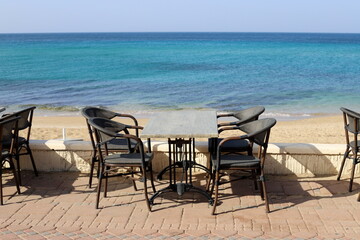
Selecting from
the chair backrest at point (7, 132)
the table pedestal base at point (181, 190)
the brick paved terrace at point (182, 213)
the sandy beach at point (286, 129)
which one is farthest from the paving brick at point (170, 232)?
the sandy beach at point (286, 129)

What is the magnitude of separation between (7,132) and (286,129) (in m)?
9.06

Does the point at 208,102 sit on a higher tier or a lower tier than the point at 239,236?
lower

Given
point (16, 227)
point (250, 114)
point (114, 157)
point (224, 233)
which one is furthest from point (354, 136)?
point (16, 227)

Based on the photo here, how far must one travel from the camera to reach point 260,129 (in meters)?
4.75

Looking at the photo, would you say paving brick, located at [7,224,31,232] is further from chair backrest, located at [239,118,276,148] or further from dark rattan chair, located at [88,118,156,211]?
chair backrest, located at [239,118,276,148]

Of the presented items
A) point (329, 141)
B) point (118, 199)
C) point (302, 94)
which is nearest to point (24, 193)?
point (118, 199)

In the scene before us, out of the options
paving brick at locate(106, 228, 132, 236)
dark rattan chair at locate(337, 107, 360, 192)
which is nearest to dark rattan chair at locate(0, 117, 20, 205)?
paving brick at locate(106, 228, 132, 236)

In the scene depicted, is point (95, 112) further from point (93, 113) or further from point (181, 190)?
point (181, 190)

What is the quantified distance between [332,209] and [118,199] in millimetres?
2054

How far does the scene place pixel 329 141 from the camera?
11.2 meters

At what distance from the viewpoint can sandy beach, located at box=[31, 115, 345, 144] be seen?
11.5 m

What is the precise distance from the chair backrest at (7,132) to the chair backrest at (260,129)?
2299 millimetres

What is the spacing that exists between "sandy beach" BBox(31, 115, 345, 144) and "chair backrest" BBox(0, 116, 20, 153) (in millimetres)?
5936

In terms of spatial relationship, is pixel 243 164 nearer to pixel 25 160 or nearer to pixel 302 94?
pixel 25 160
